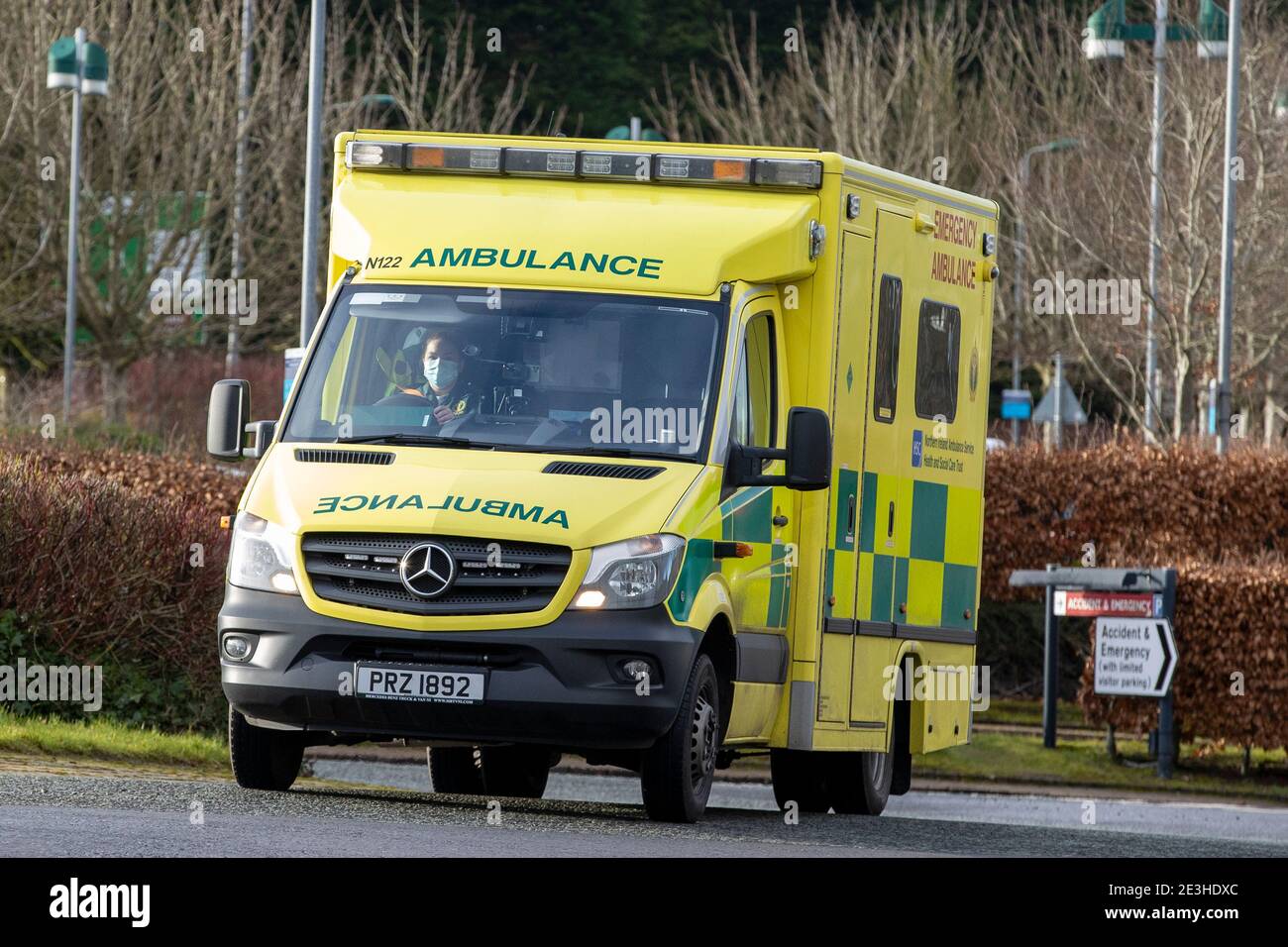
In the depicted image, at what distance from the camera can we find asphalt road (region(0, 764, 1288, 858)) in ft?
31.4

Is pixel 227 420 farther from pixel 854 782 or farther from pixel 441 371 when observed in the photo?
pixel 854 782

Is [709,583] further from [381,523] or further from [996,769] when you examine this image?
[996,769]

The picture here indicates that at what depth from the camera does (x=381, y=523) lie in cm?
1068

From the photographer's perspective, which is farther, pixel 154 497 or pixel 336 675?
pixel 154 497

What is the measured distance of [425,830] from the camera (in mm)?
10570

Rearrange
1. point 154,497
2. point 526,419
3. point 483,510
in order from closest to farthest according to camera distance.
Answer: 1. point 483,510
2. point 526,419
3. point 154,497

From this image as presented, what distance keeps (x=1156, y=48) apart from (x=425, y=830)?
2432cm

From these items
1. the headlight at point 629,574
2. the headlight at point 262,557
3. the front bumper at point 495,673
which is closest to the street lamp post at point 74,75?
the headlight at point 262,557

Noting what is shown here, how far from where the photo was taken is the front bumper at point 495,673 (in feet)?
35.0

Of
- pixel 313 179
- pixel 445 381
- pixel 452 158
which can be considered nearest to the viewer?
pixel 445 381

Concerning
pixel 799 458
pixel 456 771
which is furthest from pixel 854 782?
pixel 799 458
